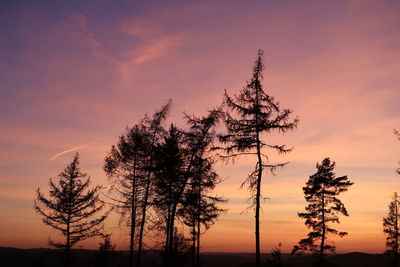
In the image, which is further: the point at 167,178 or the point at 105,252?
the point at 105,252

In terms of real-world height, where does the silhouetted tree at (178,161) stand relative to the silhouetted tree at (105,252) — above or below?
above

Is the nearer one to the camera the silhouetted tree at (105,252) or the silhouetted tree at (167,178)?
the silhouetted tree at (167,178)

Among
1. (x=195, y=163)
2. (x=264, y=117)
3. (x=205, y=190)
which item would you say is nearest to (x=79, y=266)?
(x=205, y=190)

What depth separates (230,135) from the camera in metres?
18.9

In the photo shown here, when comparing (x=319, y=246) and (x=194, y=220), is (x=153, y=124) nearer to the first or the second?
(x=194, y=220)

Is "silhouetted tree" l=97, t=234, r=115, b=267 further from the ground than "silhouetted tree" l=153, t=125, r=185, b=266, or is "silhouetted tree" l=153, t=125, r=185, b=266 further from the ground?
"silhouetted tree" l=153, t=125, r=185, b=266

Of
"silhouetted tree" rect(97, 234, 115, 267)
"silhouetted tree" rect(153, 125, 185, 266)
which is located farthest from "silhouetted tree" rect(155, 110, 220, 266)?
"silhouetted tree" rect(97, 234, 115, 267)

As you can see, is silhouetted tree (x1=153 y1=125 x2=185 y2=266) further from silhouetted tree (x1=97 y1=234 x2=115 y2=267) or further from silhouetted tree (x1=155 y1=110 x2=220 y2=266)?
silhouetted tree (x1=97 y1=234 x2=115 y2=267)

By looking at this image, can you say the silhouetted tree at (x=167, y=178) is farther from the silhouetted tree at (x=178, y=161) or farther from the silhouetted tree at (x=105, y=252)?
the silhouetted tree at (x=105, y=252)

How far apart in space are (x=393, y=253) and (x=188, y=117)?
38037 mm

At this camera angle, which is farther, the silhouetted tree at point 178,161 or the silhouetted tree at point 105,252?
the silhouetted tree at point 105,252

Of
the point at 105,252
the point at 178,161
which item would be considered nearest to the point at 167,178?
the point at 178,161

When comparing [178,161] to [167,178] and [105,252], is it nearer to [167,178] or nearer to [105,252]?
[167,178]

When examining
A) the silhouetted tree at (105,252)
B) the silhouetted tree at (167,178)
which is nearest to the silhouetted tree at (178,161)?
the silhouetted tree at (167,178)
